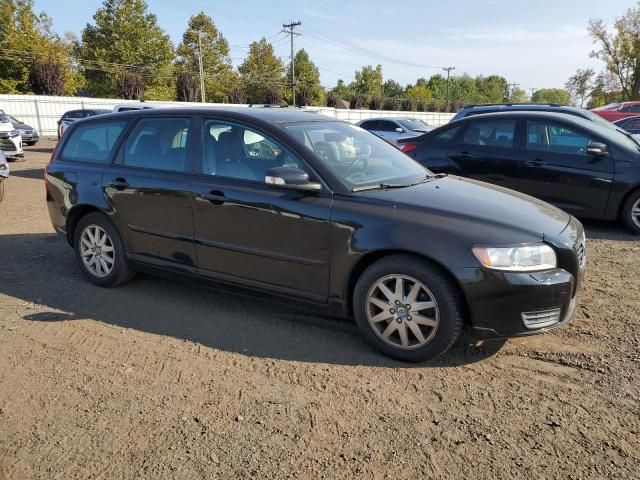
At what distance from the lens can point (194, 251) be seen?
441 centimetres

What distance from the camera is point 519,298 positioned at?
10.8 feet

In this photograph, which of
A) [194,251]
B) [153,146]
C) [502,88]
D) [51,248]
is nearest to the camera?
[194,251]

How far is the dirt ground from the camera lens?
260 centimetres

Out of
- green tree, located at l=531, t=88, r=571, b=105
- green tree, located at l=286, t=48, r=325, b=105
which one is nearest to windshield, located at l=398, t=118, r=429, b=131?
green tree, located at l=286, t=48, r=325, b=105

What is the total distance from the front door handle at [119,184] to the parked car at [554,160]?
5016mm

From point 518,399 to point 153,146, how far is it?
3.60 meters

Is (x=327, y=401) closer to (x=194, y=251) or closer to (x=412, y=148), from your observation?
(x=194, y=251)

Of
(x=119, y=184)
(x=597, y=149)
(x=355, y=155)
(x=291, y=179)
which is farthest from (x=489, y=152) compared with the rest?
(x=119, y=184)

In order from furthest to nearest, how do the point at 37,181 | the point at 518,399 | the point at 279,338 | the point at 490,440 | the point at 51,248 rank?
the point at 37,181 < the point at 51,248 < the point at 279,338 < the point at 518,399 < the point at 490,440

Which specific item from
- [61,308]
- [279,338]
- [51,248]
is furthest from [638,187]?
[51,248]

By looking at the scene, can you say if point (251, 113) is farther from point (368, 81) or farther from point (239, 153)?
point (368, 81)

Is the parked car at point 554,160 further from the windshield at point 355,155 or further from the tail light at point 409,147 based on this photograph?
the windshield at point 355,155

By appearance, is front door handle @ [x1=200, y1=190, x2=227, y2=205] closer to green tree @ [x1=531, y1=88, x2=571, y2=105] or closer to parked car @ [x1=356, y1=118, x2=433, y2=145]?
parked car @ [x1=356, y1=118, x2=433, y2=145]

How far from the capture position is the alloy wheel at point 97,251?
16.5 feet
